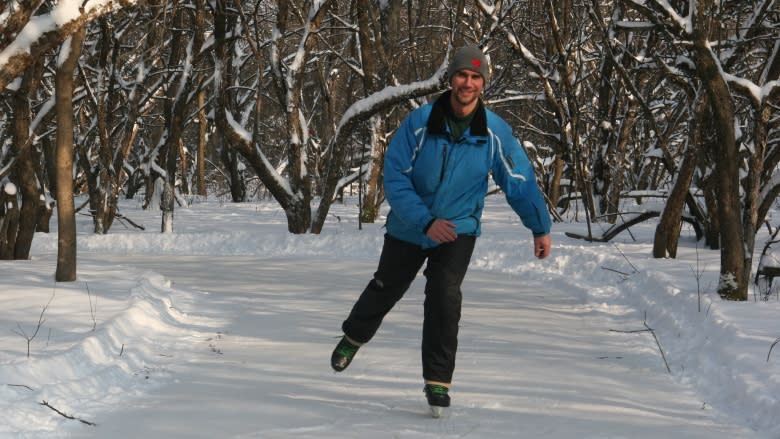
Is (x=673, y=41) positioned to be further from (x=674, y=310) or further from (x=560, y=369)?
(x=560, y=369)

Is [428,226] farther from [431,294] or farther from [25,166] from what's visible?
[25,166]

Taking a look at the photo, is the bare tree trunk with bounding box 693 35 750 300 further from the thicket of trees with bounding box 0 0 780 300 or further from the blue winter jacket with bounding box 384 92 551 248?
the blue winter jacket with bounding box 384 92 551 248

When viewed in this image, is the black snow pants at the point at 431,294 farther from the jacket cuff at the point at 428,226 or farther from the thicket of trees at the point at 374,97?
the thicket of trees at the point at 374,97

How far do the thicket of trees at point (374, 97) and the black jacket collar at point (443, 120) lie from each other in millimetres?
2888

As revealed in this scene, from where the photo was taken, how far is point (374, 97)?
15.6 meters

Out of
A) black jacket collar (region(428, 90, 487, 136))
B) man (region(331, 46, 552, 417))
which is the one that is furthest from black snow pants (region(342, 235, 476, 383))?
black jacket collar (region(428, 90, 487, 136))

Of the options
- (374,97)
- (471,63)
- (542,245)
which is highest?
(374,97)

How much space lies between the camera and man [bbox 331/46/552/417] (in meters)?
4.58

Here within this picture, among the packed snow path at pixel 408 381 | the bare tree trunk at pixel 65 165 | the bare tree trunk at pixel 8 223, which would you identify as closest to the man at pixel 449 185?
the packed snow path at pixel 408 381

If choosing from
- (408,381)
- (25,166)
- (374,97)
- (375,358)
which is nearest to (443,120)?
(408,381)

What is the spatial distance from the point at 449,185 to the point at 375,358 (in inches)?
78.5

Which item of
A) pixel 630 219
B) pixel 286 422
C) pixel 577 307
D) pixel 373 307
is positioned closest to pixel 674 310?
pixel 577 307

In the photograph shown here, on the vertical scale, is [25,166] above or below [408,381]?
above

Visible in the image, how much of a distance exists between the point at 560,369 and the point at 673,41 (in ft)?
11.2
